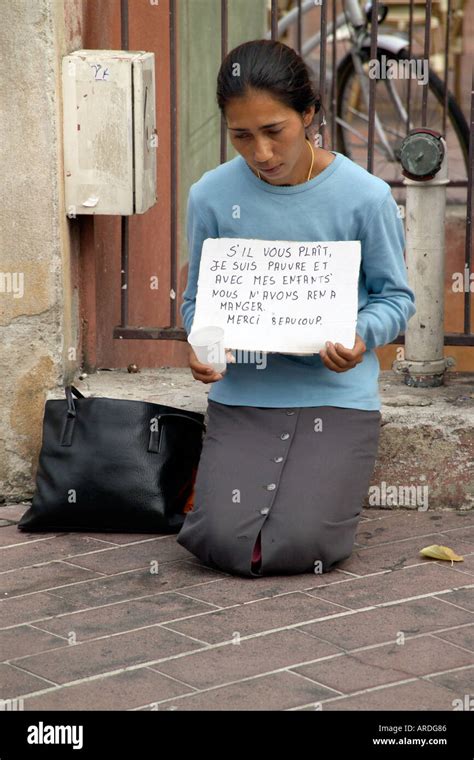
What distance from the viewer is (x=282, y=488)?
11.7ft

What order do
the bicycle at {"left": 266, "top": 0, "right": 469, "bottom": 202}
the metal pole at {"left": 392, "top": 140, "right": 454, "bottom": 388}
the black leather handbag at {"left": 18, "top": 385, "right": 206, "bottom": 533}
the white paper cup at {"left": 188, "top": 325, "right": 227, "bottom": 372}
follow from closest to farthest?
the white paper cup at {"left": 188, "top": 325, "right": 227, "bottom": 372} → the black leather handbag at {"left": 18, "top": 385, "right": 206, "bottom": 533} → the metal pole at {"left": 392, "top": 140, "right": 454, "bottom": 388} → the bicycle at {"left": 266, "top": 0, "right": 469, "bottom": 202}

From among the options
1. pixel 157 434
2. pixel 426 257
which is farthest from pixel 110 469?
pixel 426 257

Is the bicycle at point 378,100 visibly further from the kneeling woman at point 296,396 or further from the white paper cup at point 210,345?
the white paper cup at point 210,345

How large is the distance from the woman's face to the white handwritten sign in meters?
0.25

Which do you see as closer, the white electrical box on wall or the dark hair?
the dark hair

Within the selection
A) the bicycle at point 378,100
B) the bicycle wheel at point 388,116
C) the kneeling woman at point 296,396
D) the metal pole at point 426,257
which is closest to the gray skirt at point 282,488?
the kneeling woman at point 296,396

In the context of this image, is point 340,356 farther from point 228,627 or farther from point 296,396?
point 228,627

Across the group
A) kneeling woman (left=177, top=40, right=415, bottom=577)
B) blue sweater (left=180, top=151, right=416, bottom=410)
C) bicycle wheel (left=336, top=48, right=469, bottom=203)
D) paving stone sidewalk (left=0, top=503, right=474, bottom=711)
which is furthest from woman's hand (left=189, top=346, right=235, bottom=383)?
bicycle wheel (left=336, top=48, right=469, bottom=203)

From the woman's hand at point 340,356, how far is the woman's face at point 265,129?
0.49 metres

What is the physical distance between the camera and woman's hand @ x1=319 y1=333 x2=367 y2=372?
3.41 metres

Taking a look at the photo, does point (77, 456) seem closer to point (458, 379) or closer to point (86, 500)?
point (86, 500)

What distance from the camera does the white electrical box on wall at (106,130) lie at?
4035 mm

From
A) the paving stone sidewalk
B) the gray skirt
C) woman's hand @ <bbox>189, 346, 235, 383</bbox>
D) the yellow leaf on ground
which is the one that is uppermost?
woman's hand @ <bbox>189, 346, 235, 383</bbox>

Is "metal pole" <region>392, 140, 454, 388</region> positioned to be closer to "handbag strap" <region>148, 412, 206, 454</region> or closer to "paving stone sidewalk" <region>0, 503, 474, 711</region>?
"paving stone sidewalk" <region>0, 503, 474, 711</region>
